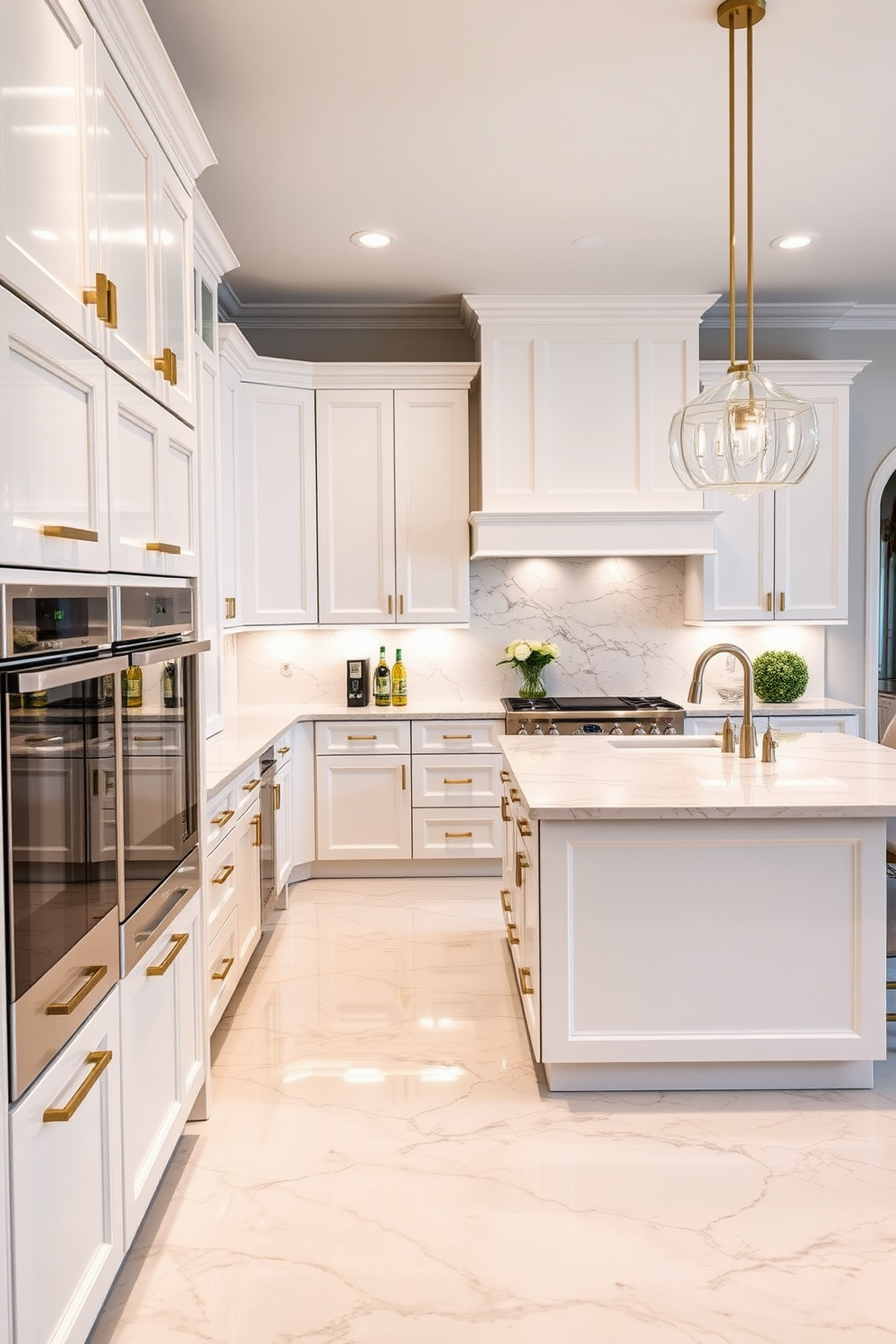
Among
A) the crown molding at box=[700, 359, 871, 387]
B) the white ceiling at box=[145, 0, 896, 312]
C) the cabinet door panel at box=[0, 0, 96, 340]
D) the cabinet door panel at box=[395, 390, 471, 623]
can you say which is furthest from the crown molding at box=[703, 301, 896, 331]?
the cabinet door panel at box=[0, 0, 96, 340]

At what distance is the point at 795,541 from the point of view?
5.12m

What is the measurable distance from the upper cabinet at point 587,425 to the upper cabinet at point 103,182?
8.02ft

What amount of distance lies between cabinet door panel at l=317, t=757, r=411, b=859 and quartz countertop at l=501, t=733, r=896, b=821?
4.41 feet

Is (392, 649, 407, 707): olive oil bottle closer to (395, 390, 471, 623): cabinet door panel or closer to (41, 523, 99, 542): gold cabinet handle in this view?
(395, 390, 471, 623): cabinet door panel

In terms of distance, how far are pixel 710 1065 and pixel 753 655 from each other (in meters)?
2.95

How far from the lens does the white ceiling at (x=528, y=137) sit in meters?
2.68

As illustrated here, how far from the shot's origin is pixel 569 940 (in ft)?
8.82

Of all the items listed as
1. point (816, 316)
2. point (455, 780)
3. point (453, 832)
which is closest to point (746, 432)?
point (455, 780)

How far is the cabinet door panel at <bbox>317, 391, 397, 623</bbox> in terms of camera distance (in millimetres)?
4977

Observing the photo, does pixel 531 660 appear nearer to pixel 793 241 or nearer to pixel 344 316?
pixel 344 316

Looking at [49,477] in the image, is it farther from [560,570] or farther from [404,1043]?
[560,570]

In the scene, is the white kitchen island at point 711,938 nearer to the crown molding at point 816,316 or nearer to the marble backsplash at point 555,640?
the marble backsplash at point 555,640

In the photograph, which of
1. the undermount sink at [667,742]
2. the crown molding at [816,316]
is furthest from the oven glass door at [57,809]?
the crown molding at [816,316]

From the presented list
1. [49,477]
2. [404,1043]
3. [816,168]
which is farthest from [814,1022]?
[816,168]
